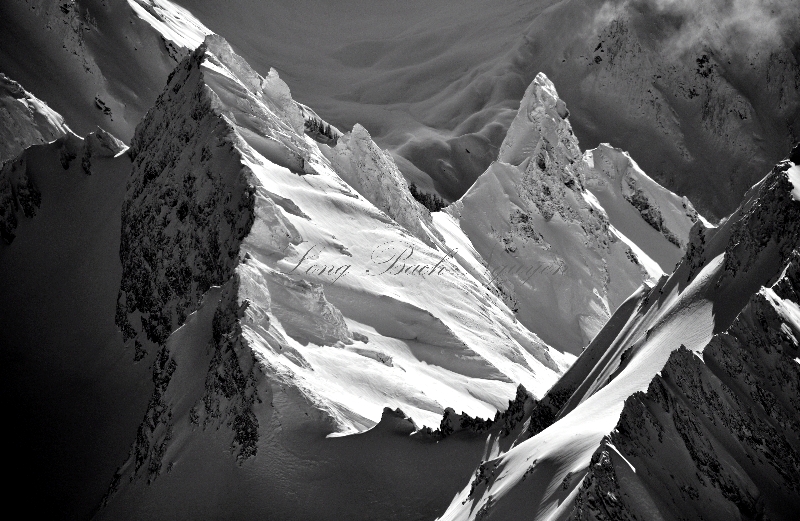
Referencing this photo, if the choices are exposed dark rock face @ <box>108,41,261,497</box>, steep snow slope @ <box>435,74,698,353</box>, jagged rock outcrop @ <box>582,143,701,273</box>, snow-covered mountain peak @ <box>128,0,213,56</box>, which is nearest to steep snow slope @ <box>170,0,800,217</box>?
snow-covered mountain peak @ <box>128,0,213,56</box>

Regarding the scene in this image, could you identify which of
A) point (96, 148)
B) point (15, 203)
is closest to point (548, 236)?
point (96, 148)

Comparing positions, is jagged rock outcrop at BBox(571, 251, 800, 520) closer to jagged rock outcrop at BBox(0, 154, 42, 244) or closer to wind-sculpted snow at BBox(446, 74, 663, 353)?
jagged rock outcrop at BBox(0, 154, 42, 244)

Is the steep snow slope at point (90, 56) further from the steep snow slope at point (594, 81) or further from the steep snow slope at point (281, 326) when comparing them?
the steep snow slope at point (594, 81)

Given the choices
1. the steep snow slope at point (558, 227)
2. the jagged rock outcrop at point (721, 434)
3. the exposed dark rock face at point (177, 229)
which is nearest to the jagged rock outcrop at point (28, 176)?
the exposed dark rock face at point (177, 229)

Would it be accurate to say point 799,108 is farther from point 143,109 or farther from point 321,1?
point 143,109

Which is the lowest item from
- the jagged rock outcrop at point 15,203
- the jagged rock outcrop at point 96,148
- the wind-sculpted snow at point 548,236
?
the jagged rock outcrop at point 15,203

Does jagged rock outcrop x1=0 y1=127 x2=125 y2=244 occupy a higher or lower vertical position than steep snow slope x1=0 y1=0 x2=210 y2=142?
higher

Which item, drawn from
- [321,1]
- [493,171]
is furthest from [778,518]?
[321,1]
